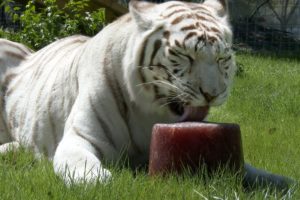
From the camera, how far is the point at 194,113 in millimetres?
3352

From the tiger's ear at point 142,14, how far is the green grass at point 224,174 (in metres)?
0.69

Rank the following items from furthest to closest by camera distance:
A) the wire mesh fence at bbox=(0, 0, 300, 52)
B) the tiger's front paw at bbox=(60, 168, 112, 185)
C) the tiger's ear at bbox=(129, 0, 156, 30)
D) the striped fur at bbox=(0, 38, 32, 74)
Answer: the wire mesh fence at bbox=(0, 0, 300, 52) < the striped fur at bbox=(0, 38, 32, 74) < the tiger's ear at bbox=(129, 0, 156, 30) < the tiger's front paw at bbox=(60, 168, 112, 185)

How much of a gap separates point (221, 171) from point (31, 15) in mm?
4483

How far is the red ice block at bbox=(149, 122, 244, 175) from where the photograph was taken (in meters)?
3.09

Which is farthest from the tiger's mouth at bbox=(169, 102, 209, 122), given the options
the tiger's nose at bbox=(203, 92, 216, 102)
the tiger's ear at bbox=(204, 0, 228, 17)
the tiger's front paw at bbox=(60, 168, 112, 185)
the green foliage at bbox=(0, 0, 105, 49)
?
the green foliage at bbox=(0, 0, 105, 49)

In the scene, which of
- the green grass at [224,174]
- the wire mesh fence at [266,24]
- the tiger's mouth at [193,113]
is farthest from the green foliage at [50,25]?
the wire mesh fence at [266,24]

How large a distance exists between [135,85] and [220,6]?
70 cm

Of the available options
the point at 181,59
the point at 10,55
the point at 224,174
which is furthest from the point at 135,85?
the point at 10,55

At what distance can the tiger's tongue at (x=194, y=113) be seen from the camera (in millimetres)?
3338

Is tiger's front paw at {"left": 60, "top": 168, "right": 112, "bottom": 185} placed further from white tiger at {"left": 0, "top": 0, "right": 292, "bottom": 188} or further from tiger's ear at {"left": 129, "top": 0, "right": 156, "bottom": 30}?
tiger's ear at {"left": 129, "top": 0, "right": 156, "bottom": 30}

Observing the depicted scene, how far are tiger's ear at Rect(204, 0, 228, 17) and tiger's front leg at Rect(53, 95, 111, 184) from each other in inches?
32.7

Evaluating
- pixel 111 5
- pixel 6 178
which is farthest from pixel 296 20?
pixel 6 178

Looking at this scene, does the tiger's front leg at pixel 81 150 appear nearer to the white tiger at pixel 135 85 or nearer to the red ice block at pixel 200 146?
the white tiger at pixel 135 85

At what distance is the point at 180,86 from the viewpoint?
3.28m
